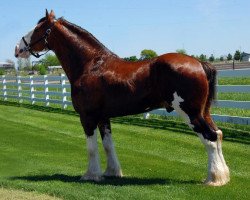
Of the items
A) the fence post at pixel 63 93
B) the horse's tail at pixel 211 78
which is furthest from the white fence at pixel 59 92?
the horse's tail at pixel 211 78

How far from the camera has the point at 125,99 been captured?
6.63m

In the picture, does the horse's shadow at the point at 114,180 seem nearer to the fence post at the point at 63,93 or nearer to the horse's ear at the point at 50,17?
the horse's ear at the point at 50,17

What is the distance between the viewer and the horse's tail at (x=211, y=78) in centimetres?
639

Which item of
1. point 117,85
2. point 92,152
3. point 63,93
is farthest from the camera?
point 63,93

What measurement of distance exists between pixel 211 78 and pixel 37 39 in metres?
2.90

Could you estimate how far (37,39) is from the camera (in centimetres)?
753

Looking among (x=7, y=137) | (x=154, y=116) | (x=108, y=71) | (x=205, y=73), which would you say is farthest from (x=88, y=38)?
(x=154, y=116)

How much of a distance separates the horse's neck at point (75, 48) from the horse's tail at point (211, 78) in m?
1.63

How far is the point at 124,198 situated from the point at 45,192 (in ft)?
3.95

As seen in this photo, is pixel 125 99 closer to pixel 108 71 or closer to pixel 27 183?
pixel 108 71

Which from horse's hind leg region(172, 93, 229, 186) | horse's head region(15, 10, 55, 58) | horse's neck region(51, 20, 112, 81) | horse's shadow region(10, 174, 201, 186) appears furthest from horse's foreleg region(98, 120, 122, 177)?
horse's head region(15, 10, 55, 58)

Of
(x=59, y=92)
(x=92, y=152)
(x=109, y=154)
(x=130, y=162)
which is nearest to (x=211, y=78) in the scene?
(x=109, y=154)

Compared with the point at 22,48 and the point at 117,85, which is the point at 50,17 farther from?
the point at 117,85

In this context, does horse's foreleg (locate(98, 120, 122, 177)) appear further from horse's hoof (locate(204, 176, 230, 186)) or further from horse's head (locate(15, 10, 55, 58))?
horse's head (locate(15, 10, 55, 58))
